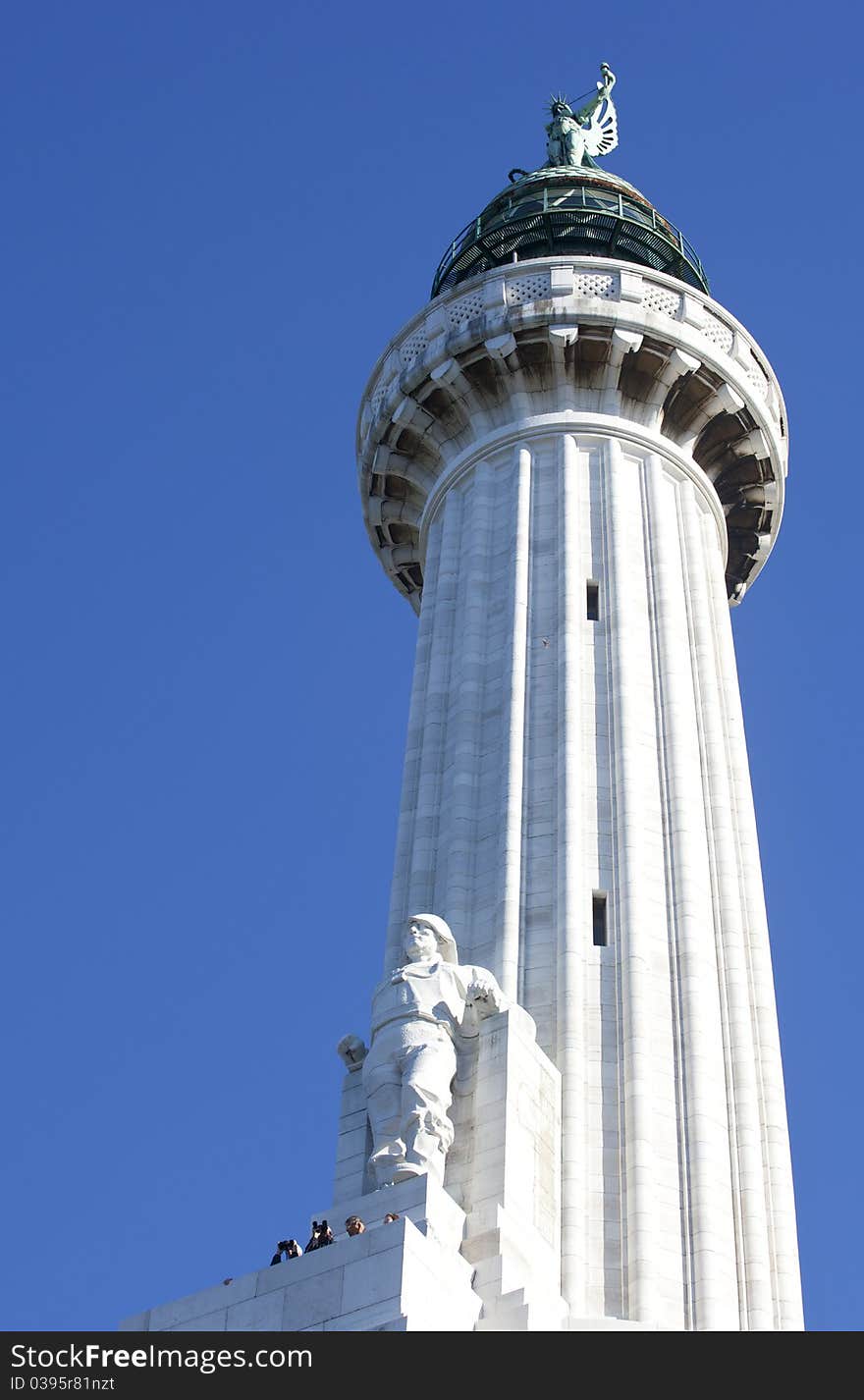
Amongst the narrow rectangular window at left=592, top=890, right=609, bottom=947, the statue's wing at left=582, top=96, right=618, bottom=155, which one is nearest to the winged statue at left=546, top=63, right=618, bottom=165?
the statue's wing at left=582, top=96, right=618, bottom=155

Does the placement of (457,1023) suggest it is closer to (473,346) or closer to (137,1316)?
(137,1316)

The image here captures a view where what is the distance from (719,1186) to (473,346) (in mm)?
19250

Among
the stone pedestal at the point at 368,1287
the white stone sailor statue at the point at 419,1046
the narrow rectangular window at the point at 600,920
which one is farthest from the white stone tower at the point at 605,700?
the stone pedestal at the point at 368,1287

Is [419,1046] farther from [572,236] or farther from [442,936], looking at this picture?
[572,236]

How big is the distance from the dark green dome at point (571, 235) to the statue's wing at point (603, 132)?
4.88m

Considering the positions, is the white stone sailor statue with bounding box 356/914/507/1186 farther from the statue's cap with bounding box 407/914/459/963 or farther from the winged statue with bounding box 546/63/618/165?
the winged statue with bounding box 546/63/618/165

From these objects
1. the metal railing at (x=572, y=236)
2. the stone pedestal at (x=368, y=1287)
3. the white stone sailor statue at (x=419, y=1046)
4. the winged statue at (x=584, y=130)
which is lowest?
the stone pedestal at (x=368, y=1287)

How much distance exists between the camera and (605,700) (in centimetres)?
3759

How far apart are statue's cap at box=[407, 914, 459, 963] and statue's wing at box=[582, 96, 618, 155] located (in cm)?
2907

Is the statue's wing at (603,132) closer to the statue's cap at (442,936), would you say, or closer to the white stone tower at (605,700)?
the white stone tower at (605,700)

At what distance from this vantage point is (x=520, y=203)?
50.5 metres

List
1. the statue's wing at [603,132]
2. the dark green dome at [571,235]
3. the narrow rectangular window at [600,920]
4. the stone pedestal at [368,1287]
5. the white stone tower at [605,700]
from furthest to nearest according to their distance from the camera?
the statue's wing at [603,132] → the dark green dome at [571,235] → the narrow rectangular window at [600,920] → the white stone tower at [605,700] → the stone pedestal at [368,1287]

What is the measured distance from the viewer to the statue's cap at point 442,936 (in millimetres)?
31406

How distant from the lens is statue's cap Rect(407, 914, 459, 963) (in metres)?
31.4
